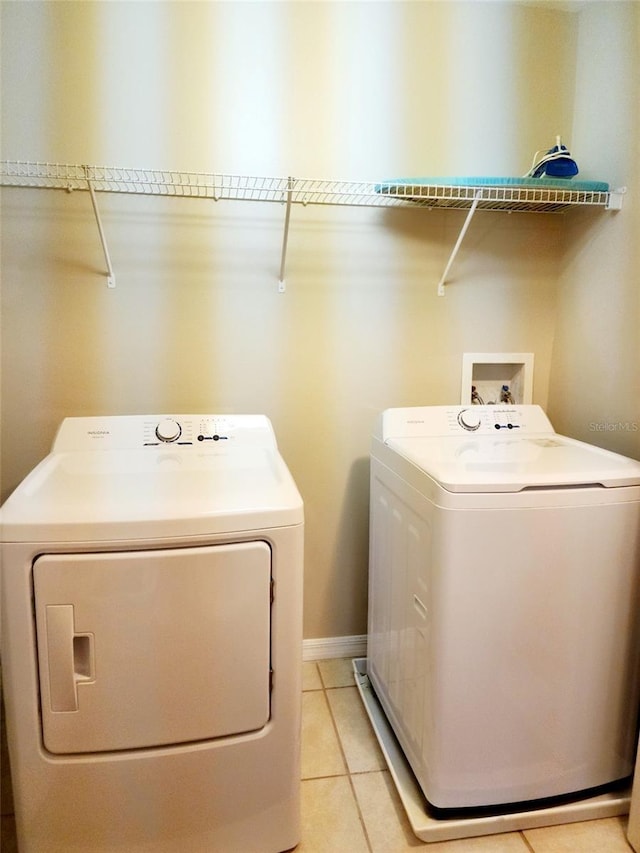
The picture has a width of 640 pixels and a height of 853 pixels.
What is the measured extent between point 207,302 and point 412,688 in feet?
4.30

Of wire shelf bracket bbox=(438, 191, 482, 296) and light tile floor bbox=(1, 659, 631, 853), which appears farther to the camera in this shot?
wire shelf bracket bbox=(438, 191, 482, 296)

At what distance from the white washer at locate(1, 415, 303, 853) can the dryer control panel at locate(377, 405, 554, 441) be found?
1.94ft

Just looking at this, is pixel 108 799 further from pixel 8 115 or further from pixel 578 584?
pixel 8 115

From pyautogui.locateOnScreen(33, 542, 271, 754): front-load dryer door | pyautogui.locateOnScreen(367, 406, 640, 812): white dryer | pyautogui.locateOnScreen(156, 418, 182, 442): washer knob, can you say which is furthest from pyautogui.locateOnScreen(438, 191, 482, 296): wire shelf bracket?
pyautogui.locateOnScreen(33, 542, 271, 754): front-load dryer door

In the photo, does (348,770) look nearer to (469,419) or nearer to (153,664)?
(153,664)

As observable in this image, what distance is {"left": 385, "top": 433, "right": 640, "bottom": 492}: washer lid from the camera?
4.23ft

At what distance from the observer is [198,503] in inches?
46.6

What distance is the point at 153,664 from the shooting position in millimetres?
1161

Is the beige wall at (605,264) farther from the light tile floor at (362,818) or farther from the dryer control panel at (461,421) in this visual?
the light tile floor at (362,818)

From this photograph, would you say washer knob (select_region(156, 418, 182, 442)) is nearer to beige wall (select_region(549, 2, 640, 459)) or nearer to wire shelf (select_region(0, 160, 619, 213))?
wire shelf (select_region(0, 160, 619, 213))

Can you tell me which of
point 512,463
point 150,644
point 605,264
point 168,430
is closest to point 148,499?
point 150,644

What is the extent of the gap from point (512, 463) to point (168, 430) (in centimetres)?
98

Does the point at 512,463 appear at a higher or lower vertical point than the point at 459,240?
lower

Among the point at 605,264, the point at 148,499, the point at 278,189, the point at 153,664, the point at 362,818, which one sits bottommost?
the point at 362,818
